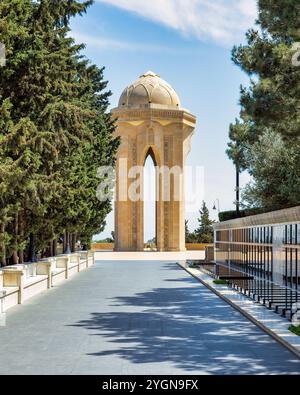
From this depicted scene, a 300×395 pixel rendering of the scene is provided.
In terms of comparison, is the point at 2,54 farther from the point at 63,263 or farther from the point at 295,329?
the point at 63,263

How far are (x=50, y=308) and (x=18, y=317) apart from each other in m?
2.11

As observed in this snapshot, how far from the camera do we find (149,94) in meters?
69.6

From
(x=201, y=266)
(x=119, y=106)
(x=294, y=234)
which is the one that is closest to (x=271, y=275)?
(x=294, y=234)

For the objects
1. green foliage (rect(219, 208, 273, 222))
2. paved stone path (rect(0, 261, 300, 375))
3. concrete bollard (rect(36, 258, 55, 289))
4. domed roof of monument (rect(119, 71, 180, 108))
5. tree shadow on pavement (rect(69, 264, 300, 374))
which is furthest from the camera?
domed roof of monument (rect(119, 71, 180, 108))

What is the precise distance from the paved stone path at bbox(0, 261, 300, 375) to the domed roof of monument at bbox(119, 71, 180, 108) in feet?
158

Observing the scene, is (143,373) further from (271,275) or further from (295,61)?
(271,275)

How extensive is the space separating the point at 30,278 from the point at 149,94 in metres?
Result: 47.5

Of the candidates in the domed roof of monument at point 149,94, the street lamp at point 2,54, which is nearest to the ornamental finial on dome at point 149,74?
the domed roof of monument at point 149,94

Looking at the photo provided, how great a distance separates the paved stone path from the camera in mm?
10828

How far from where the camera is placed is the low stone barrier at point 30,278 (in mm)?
19750

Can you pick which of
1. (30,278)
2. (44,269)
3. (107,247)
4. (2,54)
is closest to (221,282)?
(44,269)

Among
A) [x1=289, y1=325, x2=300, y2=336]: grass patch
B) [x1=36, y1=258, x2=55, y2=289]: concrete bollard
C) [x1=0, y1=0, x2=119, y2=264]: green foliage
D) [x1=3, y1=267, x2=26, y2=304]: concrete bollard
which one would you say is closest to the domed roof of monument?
[x1=0, y1=0, x2=119, y2=264]: green foliage

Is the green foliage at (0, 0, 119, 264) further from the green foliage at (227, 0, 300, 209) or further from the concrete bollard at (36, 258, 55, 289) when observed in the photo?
the green foliage at (227, 0, 300, 209)

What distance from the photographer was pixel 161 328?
49.5 feet
